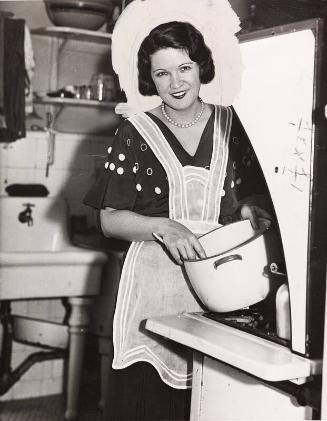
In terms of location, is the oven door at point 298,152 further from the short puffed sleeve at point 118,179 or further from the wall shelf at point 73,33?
the wall shelf at point 73,33

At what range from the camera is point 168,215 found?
50.1 inches

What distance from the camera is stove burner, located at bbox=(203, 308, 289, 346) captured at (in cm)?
107

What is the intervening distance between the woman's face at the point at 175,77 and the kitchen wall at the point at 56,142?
1536 millimetres

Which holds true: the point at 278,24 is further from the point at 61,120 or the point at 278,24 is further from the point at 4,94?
the point at 61,120

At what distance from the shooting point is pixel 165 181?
127cm

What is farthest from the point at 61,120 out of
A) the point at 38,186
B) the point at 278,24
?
the point at 278,24

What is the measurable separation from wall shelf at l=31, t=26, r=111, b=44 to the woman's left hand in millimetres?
1570

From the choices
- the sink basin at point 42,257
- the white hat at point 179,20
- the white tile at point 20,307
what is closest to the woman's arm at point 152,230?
the white hat at point 179,20

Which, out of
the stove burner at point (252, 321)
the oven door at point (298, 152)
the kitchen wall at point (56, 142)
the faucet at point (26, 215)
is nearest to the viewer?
the oven door at point (298, 152)

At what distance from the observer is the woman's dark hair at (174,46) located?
1.24 meters

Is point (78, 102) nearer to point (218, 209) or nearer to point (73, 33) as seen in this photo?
point (73, 33)

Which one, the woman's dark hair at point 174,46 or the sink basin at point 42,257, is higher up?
the woman's dark hair at point 174,46

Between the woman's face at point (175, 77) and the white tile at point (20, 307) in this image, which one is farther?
the white tile at point (20, 307)

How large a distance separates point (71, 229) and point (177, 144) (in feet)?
5.41
